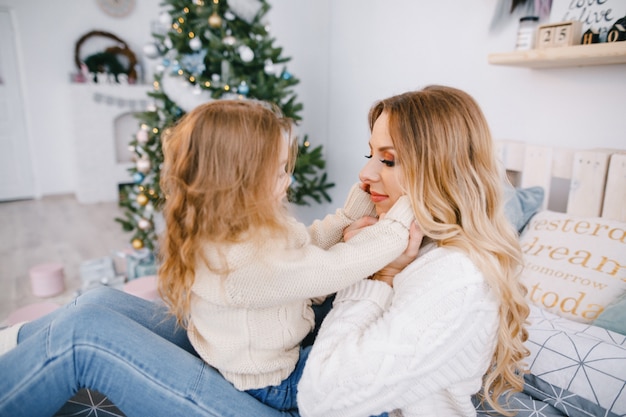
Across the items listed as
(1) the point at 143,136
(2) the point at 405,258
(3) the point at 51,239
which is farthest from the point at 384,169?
(3) the point at 51,239

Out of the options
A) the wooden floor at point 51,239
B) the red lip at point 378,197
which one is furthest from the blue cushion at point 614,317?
the wooden floor at point 51,239

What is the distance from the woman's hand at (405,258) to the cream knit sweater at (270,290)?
4 centimetres

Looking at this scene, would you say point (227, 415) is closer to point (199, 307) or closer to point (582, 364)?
point (199, 307)

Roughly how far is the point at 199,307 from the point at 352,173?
220 centimetres

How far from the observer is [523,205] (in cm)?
160

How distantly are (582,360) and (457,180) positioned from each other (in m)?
0.55

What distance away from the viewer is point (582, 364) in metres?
1.06

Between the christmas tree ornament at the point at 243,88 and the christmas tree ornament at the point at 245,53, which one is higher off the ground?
the christmas tree ornament at the point at 245,53

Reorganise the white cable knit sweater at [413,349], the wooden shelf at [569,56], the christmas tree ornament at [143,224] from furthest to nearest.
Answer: the christmas tree ornament at [143,224], the wooden shelf at [569,56], the white cable knit sweater at [413,349]

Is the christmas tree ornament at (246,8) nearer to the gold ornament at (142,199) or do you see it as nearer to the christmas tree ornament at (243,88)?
the christmas tree ornament at (243,88)

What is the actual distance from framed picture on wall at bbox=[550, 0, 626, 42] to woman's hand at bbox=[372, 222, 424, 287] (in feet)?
3.68

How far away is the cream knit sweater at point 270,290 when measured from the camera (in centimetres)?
90

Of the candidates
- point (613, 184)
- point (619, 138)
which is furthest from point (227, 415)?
point (619, 138)

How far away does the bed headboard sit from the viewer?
58.1 inches
